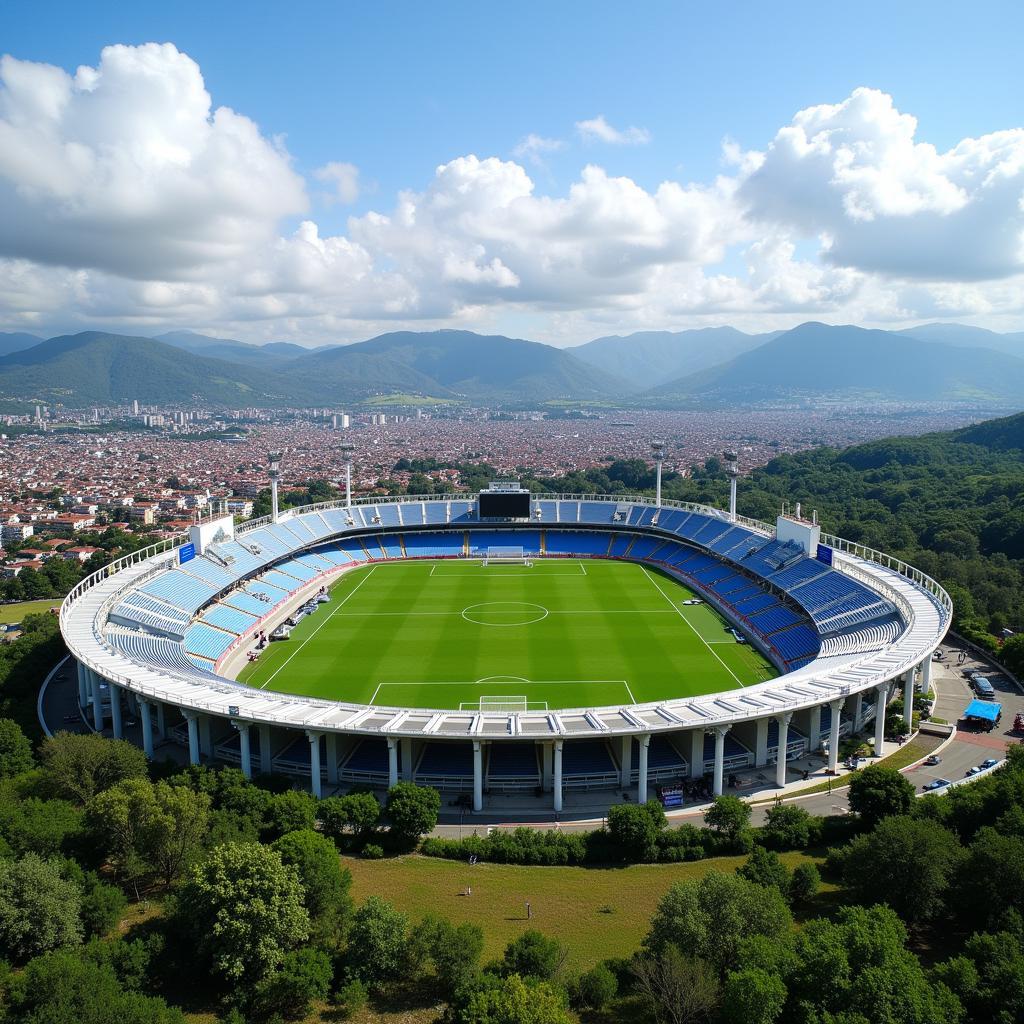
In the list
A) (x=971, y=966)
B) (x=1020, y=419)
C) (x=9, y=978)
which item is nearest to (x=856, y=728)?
(x=971, y=966)

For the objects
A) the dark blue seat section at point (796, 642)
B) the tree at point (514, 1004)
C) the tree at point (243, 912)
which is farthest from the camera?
the dark blue seat section at point (796, 642)

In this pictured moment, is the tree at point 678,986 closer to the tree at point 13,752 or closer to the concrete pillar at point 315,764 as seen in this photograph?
the concrete pillar at point 315,764

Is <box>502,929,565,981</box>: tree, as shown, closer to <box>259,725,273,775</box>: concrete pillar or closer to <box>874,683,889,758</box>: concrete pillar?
<box>259,725,273,775</box>: concrete pillar

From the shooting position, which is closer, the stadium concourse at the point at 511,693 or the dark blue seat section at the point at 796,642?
the stadium concourse at the point at 511,693

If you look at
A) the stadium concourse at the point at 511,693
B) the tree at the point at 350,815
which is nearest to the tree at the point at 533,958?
the tree at the point at 350,815

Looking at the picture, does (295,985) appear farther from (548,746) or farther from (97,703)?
(97,703)

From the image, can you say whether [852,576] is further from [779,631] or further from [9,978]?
[9,978]

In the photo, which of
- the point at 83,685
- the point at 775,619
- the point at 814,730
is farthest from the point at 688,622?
the point at 83,685

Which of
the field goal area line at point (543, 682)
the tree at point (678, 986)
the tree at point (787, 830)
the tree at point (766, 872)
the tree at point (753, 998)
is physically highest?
the tree at point (753, 998)

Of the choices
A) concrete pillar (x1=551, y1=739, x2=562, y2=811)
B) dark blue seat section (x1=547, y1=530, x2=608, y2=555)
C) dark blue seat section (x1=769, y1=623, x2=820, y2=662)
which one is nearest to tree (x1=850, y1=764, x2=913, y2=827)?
concrete pillar (x1=551, y1=739, x2=562, y2=811)
